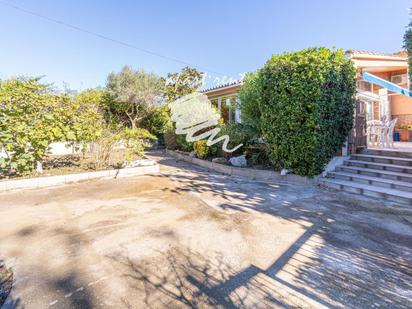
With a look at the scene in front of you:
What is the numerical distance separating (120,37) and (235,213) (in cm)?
1409

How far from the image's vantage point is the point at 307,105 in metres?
6.14

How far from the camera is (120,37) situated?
14094mm

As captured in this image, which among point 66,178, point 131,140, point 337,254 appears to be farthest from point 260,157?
point 66,178

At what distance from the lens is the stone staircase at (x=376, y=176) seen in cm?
532

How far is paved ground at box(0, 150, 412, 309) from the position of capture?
2.12m

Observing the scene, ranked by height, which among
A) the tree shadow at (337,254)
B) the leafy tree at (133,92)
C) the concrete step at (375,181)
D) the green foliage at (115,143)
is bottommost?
the tree shadow at (337,254)

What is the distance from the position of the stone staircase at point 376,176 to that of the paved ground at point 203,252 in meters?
0.61

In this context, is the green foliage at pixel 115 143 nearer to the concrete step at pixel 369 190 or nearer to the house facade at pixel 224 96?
the concrete step at pixel 369 190

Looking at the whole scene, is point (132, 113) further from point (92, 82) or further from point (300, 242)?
point (300, 242)

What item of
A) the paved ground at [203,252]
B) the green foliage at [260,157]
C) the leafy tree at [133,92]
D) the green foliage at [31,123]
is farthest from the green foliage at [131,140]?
the leafy tree at [133,92]

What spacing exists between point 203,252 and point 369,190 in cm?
479

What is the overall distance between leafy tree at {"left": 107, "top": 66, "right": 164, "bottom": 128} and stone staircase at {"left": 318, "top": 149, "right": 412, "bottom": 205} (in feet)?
43.9

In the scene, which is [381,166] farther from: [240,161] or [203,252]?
[203,252]

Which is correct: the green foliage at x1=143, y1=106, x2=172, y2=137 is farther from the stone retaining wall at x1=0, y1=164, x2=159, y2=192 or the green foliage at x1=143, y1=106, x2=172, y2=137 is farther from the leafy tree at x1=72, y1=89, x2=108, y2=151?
the leafy tree at x1=72, y1=89, x2=108, y2=151
